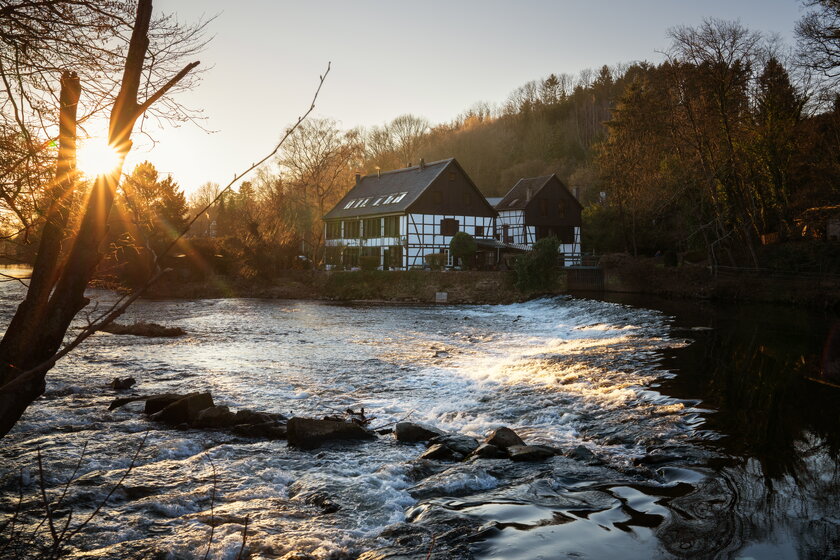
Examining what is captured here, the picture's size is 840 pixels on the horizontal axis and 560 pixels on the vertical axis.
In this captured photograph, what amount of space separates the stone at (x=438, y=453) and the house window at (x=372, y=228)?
1856 inches

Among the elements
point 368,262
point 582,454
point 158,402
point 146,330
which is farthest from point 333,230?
point 582,454

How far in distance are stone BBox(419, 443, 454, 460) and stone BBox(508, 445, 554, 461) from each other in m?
0.88

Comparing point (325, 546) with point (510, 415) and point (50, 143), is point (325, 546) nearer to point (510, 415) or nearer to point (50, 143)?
point (50, 143)

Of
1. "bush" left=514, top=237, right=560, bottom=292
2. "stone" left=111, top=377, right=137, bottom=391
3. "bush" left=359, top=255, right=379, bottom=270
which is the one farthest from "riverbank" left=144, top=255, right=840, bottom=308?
"stone" left=111, top=377, right=137, bottom=391

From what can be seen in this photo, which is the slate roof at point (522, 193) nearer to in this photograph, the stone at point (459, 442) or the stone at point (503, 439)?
the stone at point (459, 442)

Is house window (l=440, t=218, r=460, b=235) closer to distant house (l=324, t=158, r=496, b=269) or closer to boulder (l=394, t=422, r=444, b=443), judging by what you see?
distant house (l=324, t=158, r=496, b=269)

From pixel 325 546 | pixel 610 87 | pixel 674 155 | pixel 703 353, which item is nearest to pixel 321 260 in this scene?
pixel 674 155

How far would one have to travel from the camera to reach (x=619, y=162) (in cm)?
4931

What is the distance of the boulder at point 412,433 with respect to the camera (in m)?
10.2

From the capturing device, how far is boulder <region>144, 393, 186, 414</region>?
11.5m

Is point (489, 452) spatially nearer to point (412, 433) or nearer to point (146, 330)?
point (412, 433)

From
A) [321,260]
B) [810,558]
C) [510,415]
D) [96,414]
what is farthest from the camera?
[321,260]

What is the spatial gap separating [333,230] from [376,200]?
7020mm

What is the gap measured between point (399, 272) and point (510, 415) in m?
34.9
